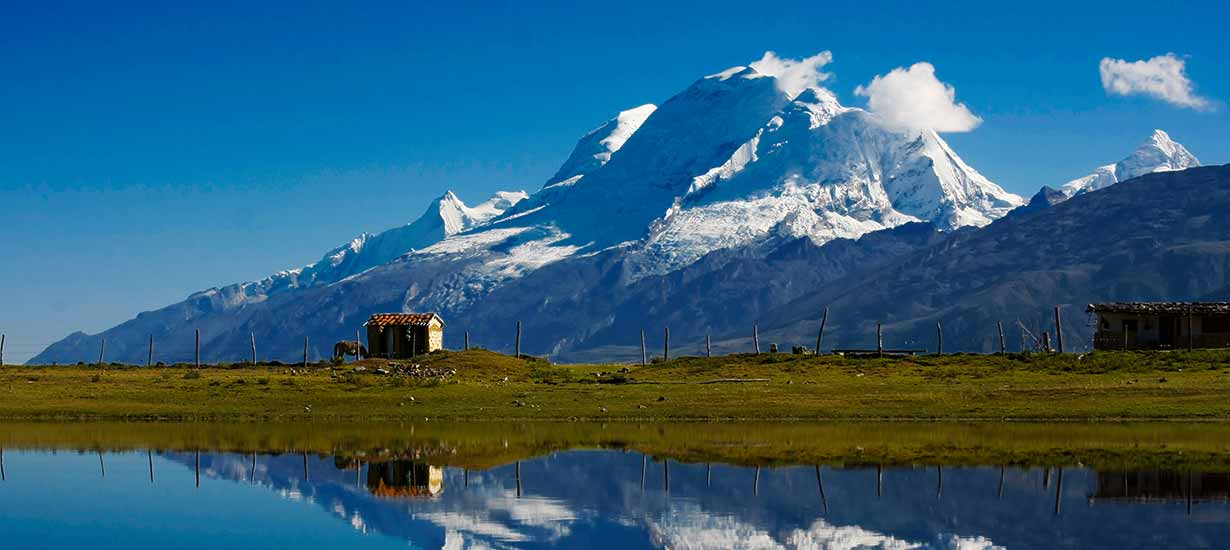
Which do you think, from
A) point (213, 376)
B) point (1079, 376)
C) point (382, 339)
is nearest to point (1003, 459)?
point (1079, 376)

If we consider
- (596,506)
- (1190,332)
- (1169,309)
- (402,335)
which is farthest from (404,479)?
(1169,309)

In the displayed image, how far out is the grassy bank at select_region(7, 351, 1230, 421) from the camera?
81000mm

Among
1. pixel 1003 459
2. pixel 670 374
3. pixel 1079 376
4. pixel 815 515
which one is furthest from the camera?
pixel 670 374

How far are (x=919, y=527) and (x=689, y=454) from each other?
63.6ft

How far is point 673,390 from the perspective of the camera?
300 ft

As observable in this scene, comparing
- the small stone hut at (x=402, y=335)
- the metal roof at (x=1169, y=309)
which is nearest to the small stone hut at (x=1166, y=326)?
the metal roof at (x=1169, y=309)

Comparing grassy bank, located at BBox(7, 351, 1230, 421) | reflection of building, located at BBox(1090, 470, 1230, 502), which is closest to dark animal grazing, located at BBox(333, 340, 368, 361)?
grassy bank, located at BBox(7, 351, 1230, 421)

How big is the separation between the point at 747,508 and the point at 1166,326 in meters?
89.7

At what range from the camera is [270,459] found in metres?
59.5

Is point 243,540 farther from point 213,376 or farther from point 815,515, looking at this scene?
point 213,376

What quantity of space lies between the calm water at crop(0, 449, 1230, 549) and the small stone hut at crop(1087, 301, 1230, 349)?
76561 millimetres

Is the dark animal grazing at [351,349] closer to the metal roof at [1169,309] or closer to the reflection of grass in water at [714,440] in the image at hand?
the reflection of grass in water at [714,440]

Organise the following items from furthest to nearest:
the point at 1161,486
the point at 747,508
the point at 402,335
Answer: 1. the point at 402,335
2. the point at 1161,486
3. the point at 747,508

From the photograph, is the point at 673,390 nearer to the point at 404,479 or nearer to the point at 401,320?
the point at 404,479
